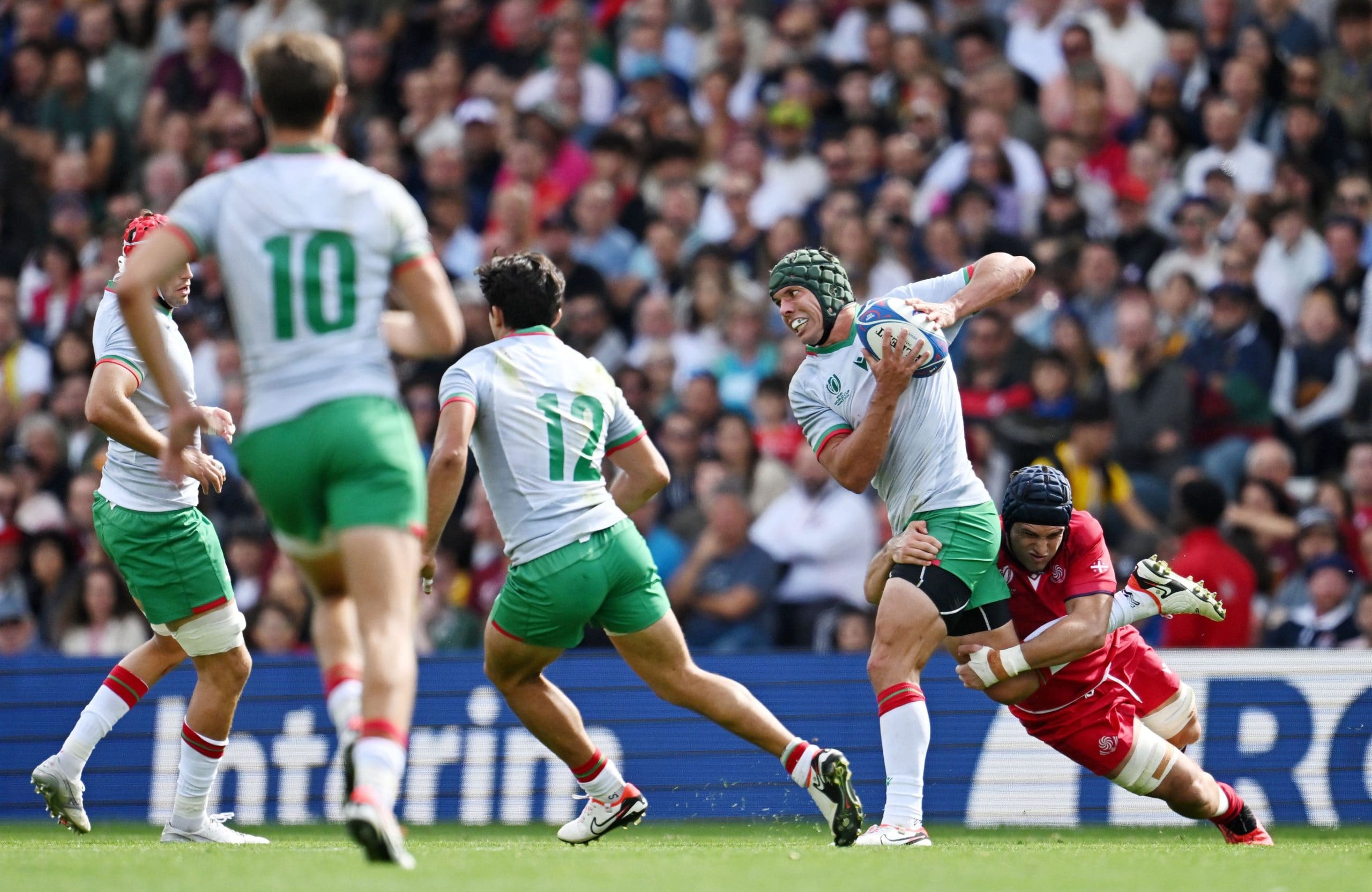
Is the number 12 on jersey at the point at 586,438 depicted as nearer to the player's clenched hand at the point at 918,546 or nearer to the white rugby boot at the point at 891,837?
the player's clenched hand at the point at 918,546

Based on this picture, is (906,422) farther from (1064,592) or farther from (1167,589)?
(1167,589)

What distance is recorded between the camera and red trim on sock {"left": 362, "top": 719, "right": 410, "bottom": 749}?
4938 mm

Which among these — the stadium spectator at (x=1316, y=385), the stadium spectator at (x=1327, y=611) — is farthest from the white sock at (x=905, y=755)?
the stadium spectator at (x=1316, y=385)

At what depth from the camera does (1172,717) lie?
746 centimetres

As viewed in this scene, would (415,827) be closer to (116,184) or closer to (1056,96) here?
(1056,96)

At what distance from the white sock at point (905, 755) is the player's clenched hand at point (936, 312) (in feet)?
4.79

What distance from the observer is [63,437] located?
13.6 m

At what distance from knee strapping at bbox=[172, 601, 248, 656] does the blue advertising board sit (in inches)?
80.8

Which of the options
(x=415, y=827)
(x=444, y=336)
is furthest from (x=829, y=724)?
(x=444, y=336)

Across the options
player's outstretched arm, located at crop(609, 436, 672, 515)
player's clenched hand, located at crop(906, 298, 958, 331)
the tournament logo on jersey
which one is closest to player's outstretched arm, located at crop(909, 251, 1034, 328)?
player's clenched hand, located at crop(906, 298, 958, 331)

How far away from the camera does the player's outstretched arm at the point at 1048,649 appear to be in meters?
6.91

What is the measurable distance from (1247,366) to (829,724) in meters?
4.42

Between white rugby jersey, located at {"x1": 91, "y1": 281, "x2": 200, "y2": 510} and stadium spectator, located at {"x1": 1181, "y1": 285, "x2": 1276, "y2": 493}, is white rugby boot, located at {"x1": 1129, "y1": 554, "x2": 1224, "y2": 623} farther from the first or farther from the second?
stadium spectator, located at {"x1": 1181, "y1": 285, "x2": 1276, "y2": 493}

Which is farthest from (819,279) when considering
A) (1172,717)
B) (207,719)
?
(207,719)
